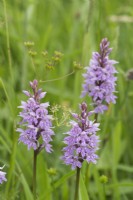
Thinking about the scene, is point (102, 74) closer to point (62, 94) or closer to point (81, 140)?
point (81, 140)

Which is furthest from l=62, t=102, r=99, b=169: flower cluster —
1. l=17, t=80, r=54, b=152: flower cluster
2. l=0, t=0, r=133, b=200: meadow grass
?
l=0, t=0, r=133, b=200: meadow grass

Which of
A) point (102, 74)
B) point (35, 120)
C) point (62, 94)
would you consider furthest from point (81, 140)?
point (62, 94)

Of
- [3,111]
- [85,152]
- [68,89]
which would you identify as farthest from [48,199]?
[68,89]

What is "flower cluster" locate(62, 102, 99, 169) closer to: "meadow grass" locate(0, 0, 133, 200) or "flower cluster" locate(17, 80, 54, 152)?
"flower cluster" locate(17, 80, 54, 152)

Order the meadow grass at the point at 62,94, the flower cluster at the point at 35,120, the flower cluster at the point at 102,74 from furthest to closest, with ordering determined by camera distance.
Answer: the meadow grass at the point at 62,94 → the flower cluster at the point at 102,74 → the flower cluster at the point at 35,120

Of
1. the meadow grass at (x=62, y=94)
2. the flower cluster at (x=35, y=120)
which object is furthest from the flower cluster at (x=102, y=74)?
the flower cluster at (x=35, y=120)

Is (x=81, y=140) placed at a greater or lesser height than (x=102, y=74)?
lesser

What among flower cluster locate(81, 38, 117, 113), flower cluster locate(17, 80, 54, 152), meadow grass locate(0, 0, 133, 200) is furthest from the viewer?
meadow grass locate(0, 0, 133, 200)

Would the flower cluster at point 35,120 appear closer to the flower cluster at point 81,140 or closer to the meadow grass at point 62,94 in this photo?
the flower cluster at point 81,140
